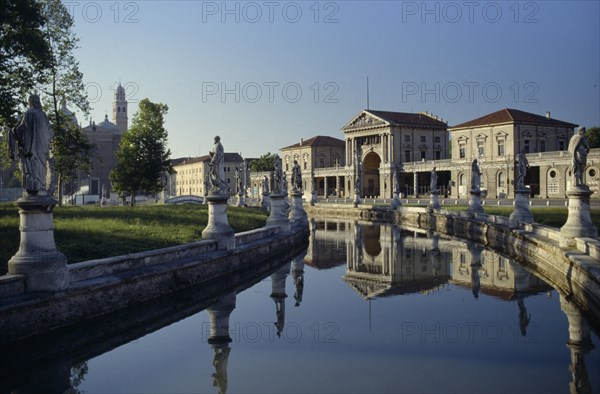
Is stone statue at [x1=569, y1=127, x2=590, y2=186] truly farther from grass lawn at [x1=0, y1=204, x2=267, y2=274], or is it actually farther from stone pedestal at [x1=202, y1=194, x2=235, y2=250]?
grass lawn at [x1=0, y1=204, x2=267, y2=274]

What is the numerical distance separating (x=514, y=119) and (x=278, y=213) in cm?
4934

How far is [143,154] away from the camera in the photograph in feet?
146

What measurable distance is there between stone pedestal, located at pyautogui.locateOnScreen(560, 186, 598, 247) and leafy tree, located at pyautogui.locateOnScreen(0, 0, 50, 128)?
70.2 feet

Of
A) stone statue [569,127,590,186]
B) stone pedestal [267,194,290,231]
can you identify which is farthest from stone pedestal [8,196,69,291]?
stone pedestal [267,194,290,231]

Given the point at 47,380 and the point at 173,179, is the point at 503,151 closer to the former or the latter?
the point at 47,380

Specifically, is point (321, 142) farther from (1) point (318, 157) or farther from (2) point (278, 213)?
(2) point (278, 213)

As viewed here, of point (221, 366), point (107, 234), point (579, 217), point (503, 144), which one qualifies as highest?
point (503, 144)

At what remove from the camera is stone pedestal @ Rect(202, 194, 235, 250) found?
16.2m

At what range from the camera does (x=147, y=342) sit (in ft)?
30.8

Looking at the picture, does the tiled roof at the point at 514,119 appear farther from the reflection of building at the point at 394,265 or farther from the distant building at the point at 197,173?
the distant building at the point at 197,173

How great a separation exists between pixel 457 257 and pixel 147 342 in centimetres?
1360

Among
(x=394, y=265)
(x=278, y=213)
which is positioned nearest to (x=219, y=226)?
(x=394, y=265)

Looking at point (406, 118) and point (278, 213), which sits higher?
point (406, 118)

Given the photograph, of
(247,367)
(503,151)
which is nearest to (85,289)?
(247,367)
